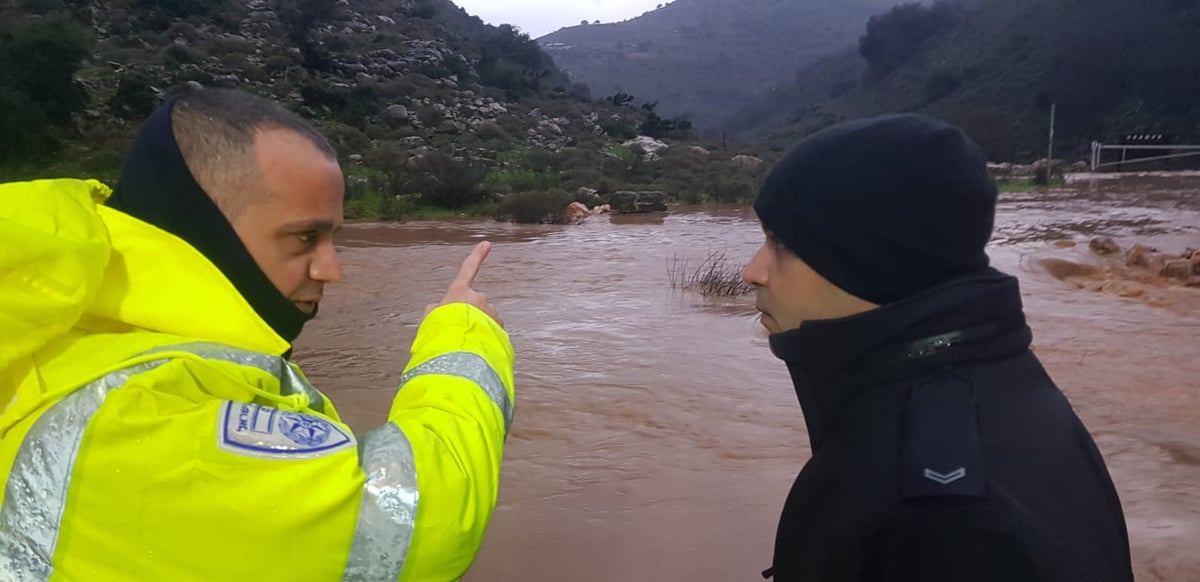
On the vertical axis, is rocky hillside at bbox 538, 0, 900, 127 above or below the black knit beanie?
above

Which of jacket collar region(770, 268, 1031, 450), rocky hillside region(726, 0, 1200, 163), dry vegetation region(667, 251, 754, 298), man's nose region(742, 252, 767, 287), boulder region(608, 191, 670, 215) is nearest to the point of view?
jacket collar region(770, 268, 1031, 450)

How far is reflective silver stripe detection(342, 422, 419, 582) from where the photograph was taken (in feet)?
3.59

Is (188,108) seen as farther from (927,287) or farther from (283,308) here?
(927,287)

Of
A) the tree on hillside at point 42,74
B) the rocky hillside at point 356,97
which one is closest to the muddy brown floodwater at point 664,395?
the rocky hillside at point 356,97

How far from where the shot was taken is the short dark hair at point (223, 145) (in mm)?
1319

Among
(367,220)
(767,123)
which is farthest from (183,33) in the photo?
(767,123)

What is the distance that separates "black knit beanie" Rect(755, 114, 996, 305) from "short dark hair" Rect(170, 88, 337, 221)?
0.84 meters

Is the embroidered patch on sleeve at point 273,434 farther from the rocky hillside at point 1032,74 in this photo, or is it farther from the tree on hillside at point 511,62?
the tree on hillside at point 511,62

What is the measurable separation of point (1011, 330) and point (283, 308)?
43.0 inches

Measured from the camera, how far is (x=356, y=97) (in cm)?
3356

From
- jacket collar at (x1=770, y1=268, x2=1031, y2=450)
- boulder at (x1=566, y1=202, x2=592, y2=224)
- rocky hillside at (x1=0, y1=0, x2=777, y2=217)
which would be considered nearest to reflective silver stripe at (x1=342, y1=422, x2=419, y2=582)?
jacket collar at (x1=770, y1=268, x2=1031, y2=450)

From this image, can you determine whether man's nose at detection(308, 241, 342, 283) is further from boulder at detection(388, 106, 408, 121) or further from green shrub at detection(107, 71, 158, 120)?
boulder at detection(388, 106, 408, 121)

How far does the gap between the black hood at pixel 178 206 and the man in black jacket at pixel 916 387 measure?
83 centimetres

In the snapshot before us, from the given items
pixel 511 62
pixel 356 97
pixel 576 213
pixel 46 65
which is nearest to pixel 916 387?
pixel 576 213
